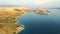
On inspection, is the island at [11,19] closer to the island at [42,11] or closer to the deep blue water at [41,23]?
the deep blue water at [41,23]

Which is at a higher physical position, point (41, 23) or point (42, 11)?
point (42, 11)

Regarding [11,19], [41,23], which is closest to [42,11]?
[41,23]

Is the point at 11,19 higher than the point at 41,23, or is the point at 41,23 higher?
the point at 11,19

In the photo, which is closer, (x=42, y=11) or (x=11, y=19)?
(x=11, y=19)

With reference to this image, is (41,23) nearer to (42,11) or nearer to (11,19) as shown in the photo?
(42,11)

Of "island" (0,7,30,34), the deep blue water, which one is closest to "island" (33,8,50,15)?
the deep blue water
